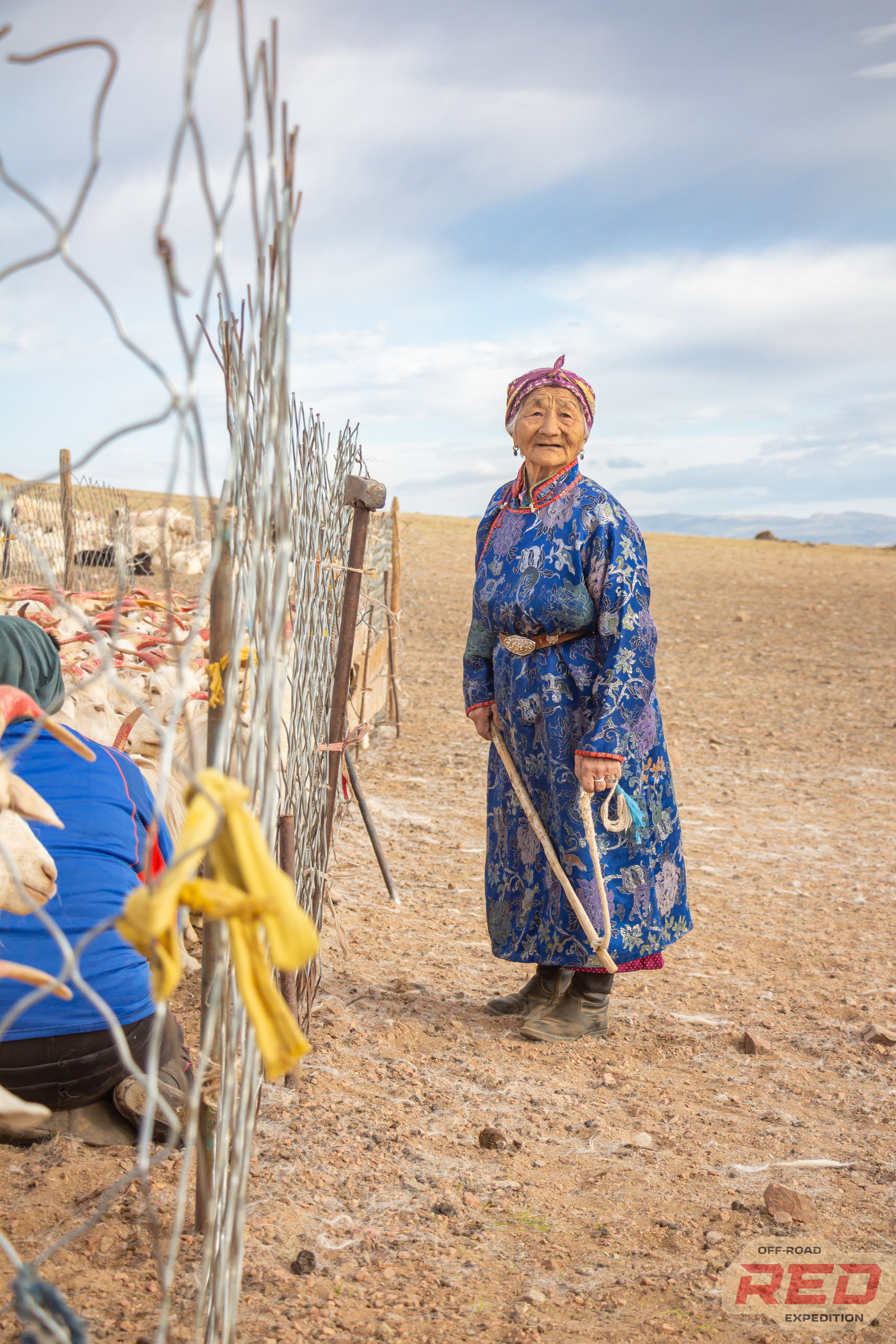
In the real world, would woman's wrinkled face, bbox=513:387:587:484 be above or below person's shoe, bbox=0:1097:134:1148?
above

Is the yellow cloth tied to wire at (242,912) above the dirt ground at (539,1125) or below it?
above

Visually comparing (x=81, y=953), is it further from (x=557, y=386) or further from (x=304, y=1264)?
(x=557, y=386)

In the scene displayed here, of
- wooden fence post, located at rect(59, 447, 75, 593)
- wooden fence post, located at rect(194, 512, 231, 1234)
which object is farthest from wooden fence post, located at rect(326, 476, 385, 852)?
wooden fence post, located at rect(59, 447, 75, 593)

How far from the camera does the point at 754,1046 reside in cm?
271

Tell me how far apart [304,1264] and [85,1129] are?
1.89 ft

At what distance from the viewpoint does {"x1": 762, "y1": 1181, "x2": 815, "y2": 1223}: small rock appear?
1960mm

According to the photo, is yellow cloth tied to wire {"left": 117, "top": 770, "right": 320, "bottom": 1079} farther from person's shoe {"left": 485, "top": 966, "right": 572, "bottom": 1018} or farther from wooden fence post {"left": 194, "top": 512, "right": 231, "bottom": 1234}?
person's shoe {"left": 485, "top": 966, "right": 572, "bottom": 1018}

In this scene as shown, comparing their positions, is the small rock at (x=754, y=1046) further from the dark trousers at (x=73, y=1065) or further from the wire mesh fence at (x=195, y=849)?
the dark trousers at (x=73, y=1065)

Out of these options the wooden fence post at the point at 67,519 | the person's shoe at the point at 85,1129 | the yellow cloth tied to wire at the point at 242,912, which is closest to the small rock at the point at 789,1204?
the person's shoe at the point at 85,1129

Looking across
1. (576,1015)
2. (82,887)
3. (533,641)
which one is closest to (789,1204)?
(576,1015)

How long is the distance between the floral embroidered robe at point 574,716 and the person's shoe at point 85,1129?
1076mm

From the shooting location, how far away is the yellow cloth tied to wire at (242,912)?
80 centimetres

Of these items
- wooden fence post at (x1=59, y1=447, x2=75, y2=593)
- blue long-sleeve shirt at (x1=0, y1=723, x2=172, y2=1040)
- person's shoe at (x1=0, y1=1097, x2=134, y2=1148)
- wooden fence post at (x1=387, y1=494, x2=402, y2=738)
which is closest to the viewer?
blue long-sleeve shirt at (x1=0, y1=723, x2=172, y2=1040)

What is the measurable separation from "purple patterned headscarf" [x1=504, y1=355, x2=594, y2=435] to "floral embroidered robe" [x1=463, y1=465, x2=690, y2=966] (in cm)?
17
